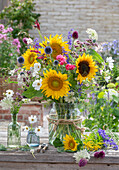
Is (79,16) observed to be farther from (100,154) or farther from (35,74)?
(100,154)

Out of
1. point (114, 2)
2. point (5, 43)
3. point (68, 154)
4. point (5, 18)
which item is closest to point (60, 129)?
point (68, 154)

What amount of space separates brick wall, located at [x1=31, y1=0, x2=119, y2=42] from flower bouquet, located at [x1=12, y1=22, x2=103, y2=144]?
436 centimetres

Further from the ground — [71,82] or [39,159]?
[71,82]

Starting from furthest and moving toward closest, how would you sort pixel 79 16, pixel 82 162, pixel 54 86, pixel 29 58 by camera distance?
1. pixel 79 16
2. pixel 29 58
3. pixel 54 86
4. pixel 82 162

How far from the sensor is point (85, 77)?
1.12 meters

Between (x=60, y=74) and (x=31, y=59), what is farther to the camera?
(x=31, y=59)

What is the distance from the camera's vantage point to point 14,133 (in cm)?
122

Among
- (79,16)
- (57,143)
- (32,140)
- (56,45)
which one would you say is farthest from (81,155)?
(79,16)

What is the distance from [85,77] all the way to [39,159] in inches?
16.7

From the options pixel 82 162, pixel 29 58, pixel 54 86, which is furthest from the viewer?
pixel 29 58

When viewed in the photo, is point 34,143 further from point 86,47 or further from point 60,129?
point 86,47

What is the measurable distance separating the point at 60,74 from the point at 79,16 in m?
4.70

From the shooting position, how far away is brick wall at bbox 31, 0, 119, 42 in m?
5.48

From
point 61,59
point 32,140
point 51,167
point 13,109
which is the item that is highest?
point 61,59
